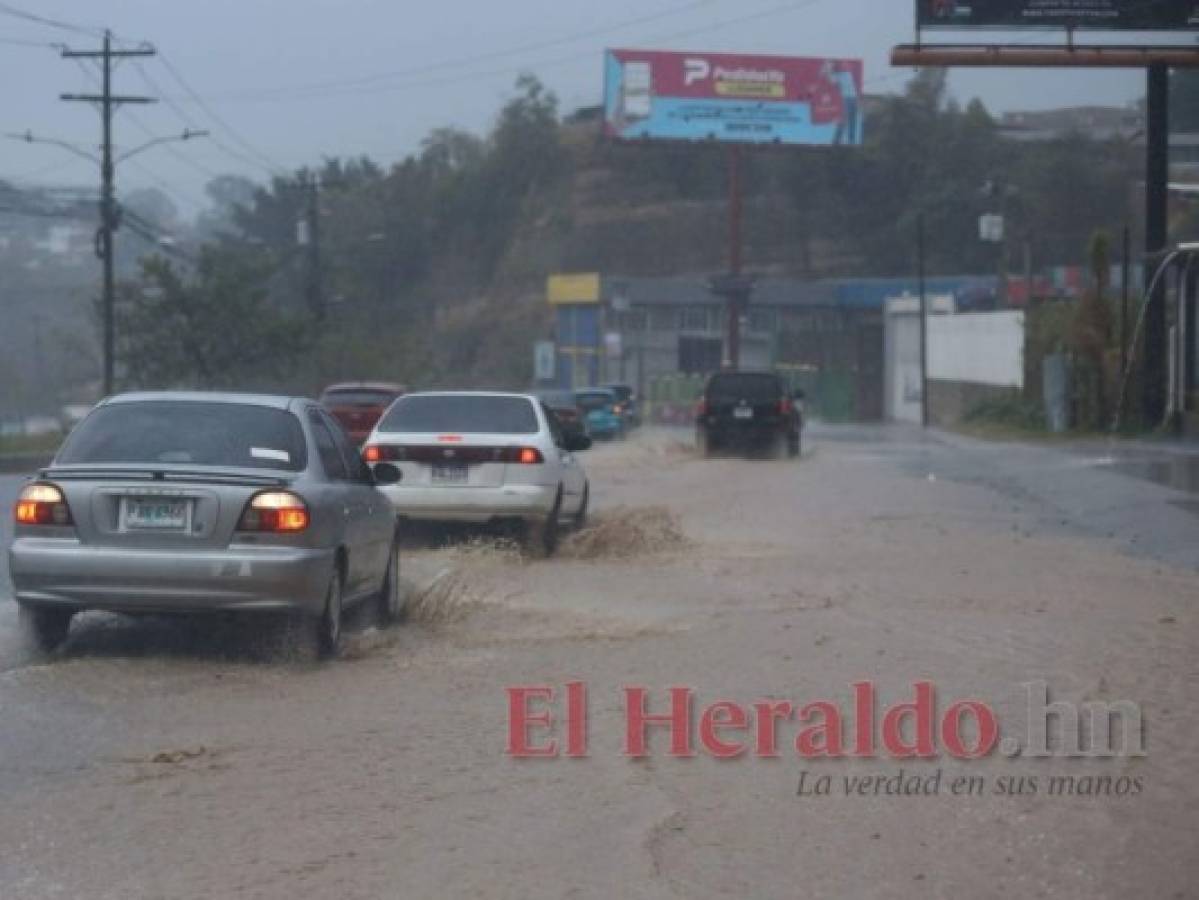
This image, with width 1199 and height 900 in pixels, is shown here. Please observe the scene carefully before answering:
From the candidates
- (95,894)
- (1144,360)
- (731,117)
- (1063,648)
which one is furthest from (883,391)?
(95,894)

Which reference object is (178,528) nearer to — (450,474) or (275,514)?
(275,514)

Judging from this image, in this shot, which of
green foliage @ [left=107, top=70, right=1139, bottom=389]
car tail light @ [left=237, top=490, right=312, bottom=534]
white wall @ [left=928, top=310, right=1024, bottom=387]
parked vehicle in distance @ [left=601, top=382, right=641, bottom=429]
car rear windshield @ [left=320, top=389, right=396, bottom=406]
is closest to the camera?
car tail light @ [left=237, top=490, right=312, bottom=534]

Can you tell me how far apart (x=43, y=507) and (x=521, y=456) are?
7242 millimetres

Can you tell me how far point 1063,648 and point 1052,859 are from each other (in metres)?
4.66

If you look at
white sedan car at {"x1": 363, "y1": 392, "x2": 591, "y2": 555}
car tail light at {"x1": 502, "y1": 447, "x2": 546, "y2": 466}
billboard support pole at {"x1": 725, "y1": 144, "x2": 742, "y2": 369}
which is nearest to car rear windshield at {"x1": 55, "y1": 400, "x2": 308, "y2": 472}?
white sedan car at {"x1": 363, "y1": 392, "x2": 591, "y2": 555}

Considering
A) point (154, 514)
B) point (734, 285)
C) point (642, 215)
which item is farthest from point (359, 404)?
point (642, 215)

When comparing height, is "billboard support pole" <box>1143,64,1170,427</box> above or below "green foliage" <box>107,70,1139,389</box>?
below

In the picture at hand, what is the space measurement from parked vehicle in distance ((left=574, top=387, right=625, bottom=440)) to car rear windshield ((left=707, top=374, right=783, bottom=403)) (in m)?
14.5

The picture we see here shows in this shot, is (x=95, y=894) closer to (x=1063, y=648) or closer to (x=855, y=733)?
(x=855, y=733)

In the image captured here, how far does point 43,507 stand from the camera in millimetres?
10812

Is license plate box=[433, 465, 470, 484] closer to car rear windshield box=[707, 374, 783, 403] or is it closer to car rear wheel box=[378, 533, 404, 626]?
car rear wheel box=[378, 533, 404, 626]

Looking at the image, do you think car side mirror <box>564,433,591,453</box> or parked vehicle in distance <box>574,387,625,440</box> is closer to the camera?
car side mirror <box>564,433,591,453</box>

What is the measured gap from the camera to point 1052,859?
685cm

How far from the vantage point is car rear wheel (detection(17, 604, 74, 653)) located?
1101cm
